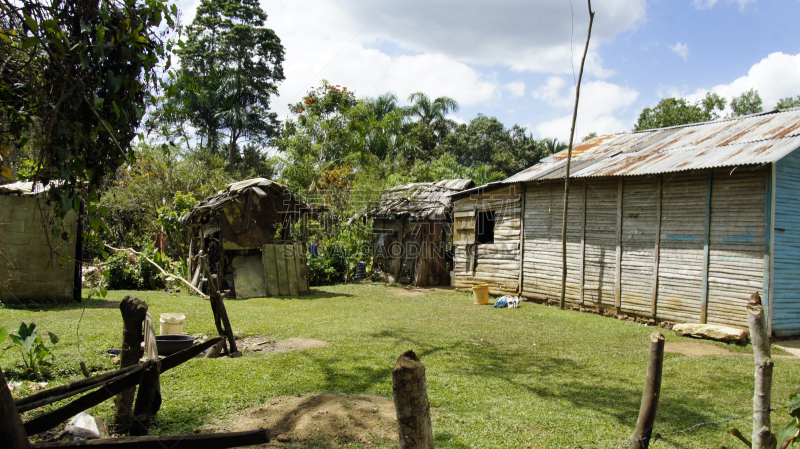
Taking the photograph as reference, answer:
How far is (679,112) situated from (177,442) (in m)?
28.9

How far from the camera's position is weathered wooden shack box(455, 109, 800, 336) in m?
8.71

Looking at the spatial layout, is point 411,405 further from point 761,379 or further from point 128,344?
point 128,344

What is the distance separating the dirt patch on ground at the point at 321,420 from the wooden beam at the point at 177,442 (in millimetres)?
→ 1757

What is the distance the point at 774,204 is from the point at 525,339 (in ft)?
16.5

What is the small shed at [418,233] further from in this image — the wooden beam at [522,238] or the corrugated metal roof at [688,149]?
the corrugated metal roof at [688,149]

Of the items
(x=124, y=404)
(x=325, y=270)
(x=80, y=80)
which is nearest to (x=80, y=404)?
(x=124, y=404)

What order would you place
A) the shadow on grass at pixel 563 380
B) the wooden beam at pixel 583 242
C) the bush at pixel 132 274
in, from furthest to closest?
the bush at pixel 132 274, the wooden beam at pixel 583 242, the shadow on grass at pixel 563 380

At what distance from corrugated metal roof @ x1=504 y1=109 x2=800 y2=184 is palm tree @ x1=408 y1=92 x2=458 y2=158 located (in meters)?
18.3

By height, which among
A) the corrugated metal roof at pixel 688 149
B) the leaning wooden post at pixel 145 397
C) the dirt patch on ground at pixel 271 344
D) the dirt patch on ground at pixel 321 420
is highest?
the corrugated metal roof at pixel 688 149

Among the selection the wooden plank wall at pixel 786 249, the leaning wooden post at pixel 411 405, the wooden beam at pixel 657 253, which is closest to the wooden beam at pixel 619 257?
the wooden beam at pixel 657 253

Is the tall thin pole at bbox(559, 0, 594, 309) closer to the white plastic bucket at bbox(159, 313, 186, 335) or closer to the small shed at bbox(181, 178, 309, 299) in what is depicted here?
the small shed at bbox(181, 178, 309, 299)

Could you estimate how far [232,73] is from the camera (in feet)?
93.9

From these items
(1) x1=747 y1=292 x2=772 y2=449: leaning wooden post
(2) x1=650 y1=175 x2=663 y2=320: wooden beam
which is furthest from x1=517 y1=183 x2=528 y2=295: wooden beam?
(1) x1=747 y1=292 x2=772 y2=449: leaning wooden post

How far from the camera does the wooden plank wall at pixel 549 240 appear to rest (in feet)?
39.8
